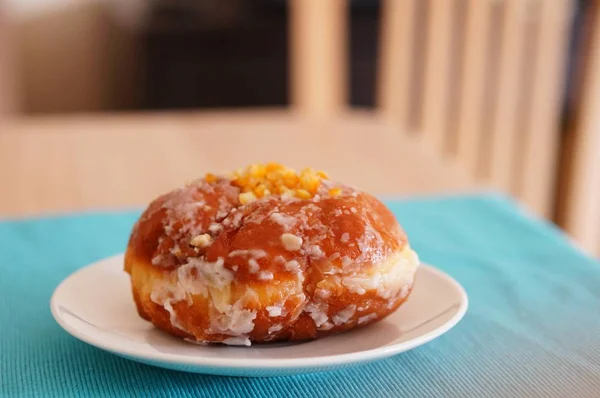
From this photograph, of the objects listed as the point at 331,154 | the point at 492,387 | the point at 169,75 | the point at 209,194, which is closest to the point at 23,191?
the point at 331,154

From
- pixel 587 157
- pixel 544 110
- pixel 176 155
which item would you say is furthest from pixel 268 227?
pixel 587 157

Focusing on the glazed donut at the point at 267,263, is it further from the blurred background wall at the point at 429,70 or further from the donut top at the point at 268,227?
the blurred background wall at the point at 429,70

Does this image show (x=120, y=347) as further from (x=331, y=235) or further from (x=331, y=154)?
(x=331, y=154)

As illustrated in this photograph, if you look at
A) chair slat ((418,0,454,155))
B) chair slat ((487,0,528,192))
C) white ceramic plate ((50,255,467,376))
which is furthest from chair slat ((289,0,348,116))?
white ceramic plate ((50,255,467,376))

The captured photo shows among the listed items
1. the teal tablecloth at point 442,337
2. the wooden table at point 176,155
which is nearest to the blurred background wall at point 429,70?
the wooden table at point 176,155

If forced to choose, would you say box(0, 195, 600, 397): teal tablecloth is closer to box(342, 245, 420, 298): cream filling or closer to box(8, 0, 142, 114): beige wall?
box(342, 245, 420, 298): cream filling
